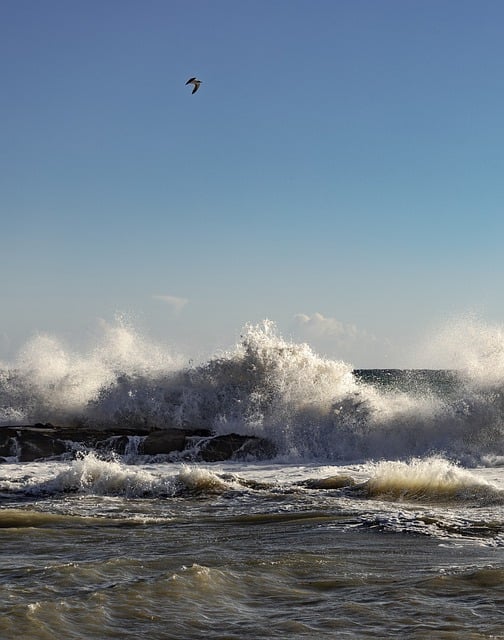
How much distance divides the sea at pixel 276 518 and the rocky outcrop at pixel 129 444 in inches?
9.6

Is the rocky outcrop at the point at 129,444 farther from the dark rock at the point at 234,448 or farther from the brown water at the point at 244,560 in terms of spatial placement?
the brown water at the point at 244,560

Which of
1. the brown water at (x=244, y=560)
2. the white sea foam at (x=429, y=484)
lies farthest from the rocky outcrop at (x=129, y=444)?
the white sea foam at (x=429, y=484)

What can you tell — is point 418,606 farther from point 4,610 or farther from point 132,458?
point 132,458

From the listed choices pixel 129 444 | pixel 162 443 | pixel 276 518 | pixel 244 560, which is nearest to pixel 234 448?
pixel 162 443

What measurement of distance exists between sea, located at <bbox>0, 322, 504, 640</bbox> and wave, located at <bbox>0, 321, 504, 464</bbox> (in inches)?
2.3

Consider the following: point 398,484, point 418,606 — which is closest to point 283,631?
point 418,606

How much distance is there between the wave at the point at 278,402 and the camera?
→ 1855cm

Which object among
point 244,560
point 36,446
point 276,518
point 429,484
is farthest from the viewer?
point 36,446

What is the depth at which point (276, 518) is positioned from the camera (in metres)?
10.5

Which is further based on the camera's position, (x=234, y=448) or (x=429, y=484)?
(x=234, y=448)

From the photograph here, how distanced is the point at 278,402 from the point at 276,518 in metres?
10.8

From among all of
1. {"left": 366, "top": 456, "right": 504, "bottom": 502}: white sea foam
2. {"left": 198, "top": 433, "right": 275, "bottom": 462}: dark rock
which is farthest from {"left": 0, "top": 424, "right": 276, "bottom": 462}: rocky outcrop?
{"left": 366, "top": 456, "right": 504, "bottom": 502}: white sea foam

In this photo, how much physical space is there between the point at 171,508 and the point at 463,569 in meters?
5.32

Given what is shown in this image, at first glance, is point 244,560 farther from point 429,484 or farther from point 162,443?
point 162,443
